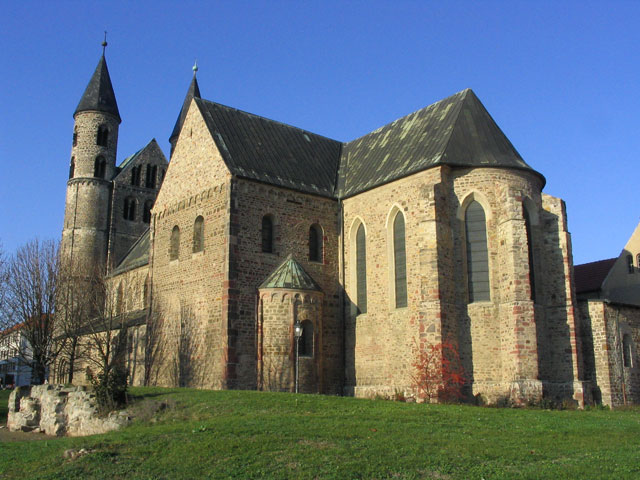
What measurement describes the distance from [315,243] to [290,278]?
148 inches

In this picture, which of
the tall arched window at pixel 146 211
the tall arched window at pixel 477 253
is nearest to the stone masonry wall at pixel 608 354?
the tall arched window at pixel 477 253

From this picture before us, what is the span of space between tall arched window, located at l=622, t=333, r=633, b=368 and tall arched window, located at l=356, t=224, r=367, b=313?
11.1 m

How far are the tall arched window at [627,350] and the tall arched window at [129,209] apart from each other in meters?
38.5

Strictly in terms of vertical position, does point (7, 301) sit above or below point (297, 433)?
above

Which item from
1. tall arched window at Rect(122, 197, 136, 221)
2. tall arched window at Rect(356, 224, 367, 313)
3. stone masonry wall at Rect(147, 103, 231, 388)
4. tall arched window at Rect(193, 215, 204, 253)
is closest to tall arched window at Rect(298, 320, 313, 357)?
tall arched window at Rect(356, 224, 367, 313)

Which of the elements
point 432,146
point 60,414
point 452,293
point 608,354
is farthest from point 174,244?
point 608,354

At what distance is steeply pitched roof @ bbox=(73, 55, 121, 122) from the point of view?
5419cm

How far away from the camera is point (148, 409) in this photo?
64.9 feet

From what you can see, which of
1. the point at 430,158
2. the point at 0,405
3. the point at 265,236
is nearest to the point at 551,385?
the point at 430,158

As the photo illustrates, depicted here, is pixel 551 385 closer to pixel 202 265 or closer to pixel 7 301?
pixel 202 265

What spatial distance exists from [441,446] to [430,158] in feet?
54.2

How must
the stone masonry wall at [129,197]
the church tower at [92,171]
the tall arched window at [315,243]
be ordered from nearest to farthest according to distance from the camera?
the tall arched window at [315,243] < the church tower at [92,171] < the stone masonry wall at [129,197]

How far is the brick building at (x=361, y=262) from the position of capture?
25859mm

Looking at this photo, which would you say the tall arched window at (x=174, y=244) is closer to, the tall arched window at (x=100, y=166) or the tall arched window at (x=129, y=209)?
the tall arched window at (x=129, y=209)
